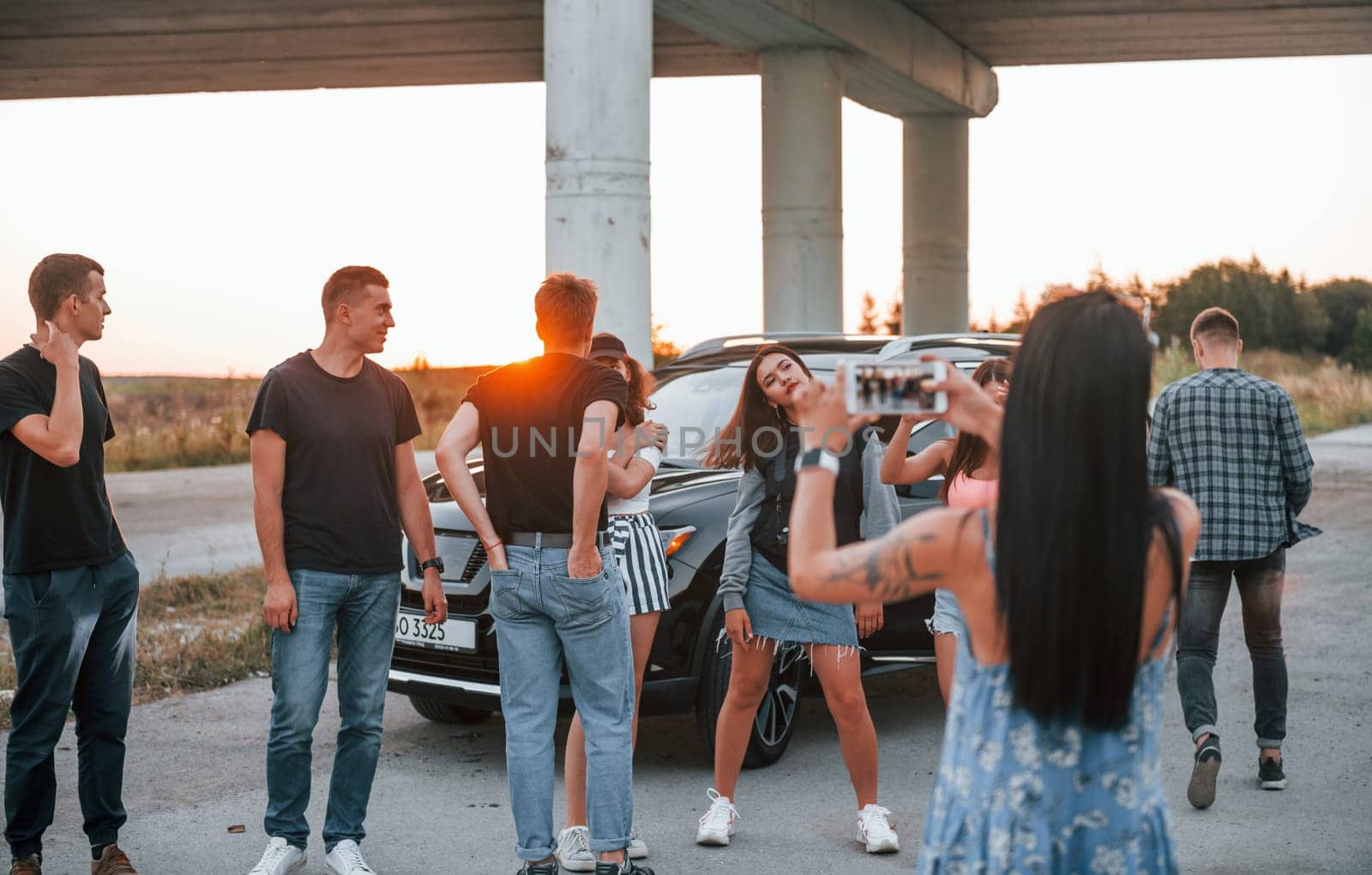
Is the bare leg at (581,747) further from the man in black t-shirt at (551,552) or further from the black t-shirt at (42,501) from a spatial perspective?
the black t-shirt at (42,501)

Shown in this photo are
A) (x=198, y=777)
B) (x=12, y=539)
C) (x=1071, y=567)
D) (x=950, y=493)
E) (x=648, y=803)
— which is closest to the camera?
(x=1071, y=567)

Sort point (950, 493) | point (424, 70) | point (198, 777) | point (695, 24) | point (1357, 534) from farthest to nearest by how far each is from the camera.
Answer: point (424, 70) < point (695, 24) < point (1357, 534) < point (198, 777) < point (950, 493)

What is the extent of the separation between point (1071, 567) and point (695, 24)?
50.0ft

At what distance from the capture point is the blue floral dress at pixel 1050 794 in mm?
2266

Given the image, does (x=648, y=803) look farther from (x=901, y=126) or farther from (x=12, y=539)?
(x=901, y=126)

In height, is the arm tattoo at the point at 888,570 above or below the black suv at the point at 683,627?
above

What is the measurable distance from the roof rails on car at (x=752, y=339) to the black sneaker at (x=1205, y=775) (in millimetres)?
2765

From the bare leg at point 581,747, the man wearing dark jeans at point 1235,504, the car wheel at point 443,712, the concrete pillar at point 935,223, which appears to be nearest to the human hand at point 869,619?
the bare leg at point 581,747

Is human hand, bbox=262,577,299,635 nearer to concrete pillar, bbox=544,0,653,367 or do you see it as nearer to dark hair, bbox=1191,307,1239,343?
dark hair, bbox=1191,307,1239,343

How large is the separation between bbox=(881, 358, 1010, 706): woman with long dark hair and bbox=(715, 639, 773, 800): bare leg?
26.7 inches

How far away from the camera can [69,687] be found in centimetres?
454

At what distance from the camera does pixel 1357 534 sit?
13.7 meters

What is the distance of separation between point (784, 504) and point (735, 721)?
2.77 feet

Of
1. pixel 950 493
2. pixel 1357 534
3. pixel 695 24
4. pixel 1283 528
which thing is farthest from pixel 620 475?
pixel 695 24
